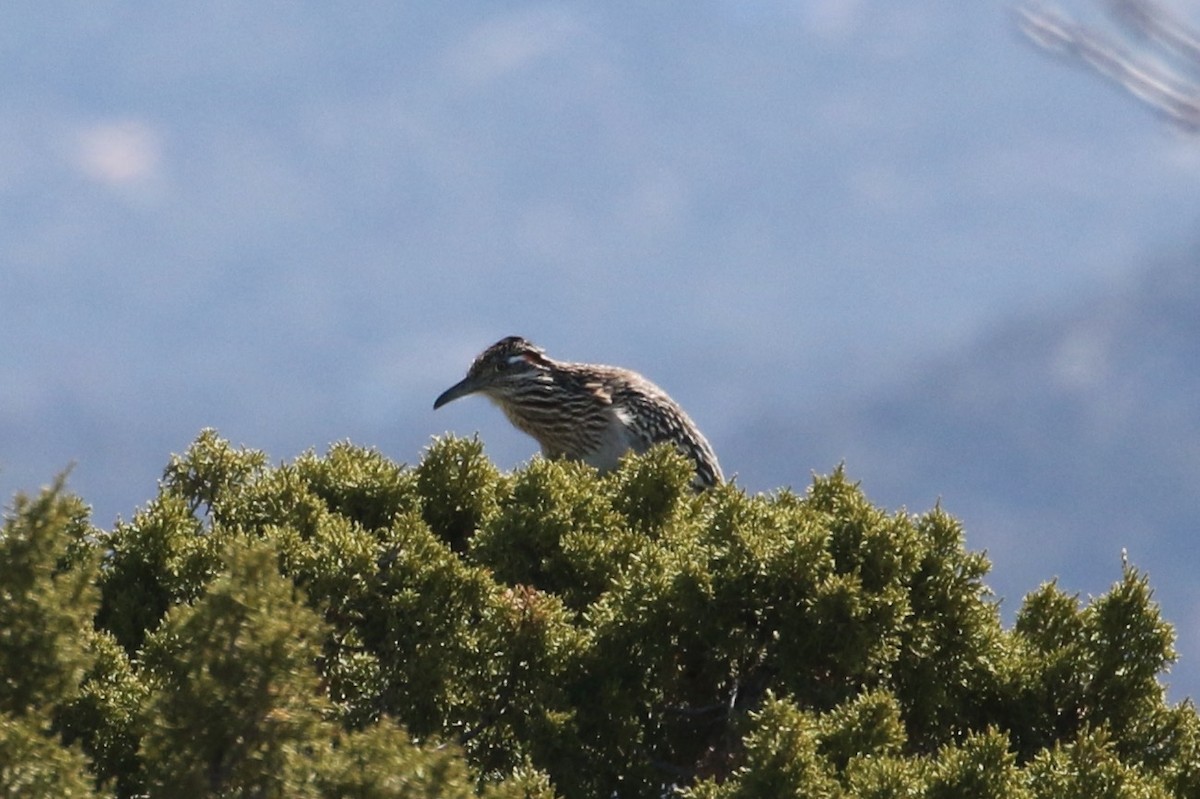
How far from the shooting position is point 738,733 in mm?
10344

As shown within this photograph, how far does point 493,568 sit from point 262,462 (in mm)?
2570

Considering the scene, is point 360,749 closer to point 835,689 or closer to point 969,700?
point 835,689

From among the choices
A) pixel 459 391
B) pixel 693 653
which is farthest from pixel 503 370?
pixel 693 653

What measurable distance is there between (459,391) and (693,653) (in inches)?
208

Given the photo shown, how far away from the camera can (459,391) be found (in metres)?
15.6

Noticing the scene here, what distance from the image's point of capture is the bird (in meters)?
14.9

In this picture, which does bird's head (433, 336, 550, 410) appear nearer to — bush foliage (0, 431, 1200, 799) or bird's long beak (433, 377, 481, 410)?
bird's long beak (433, 377, 481, 410)

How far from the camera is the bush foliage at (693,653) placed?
31.9 feet

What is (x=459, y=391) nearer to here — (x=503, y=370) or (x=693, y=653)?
(x=503, y=370)

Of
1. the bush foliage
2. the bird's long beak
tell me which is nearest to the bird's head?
the bird's long beak

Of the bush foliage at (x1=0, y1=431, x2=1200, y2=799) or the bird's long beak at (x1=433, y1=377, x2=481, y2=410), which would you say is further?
the bird's long beak at (x1=433, y1=377, x2=481, y2=410)

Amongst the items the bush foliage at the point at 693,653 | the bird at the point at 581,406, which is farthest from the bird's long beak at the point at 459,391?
the bush foliage at the point at 693,653

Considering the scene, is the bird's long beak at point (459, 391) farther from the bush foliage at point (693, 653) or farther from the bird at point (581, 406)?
the bush foliage at point (693, 653)

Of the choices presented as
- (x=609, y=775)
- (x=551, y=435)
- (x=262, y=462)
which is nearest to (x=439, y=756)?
(x=609, y=775)
